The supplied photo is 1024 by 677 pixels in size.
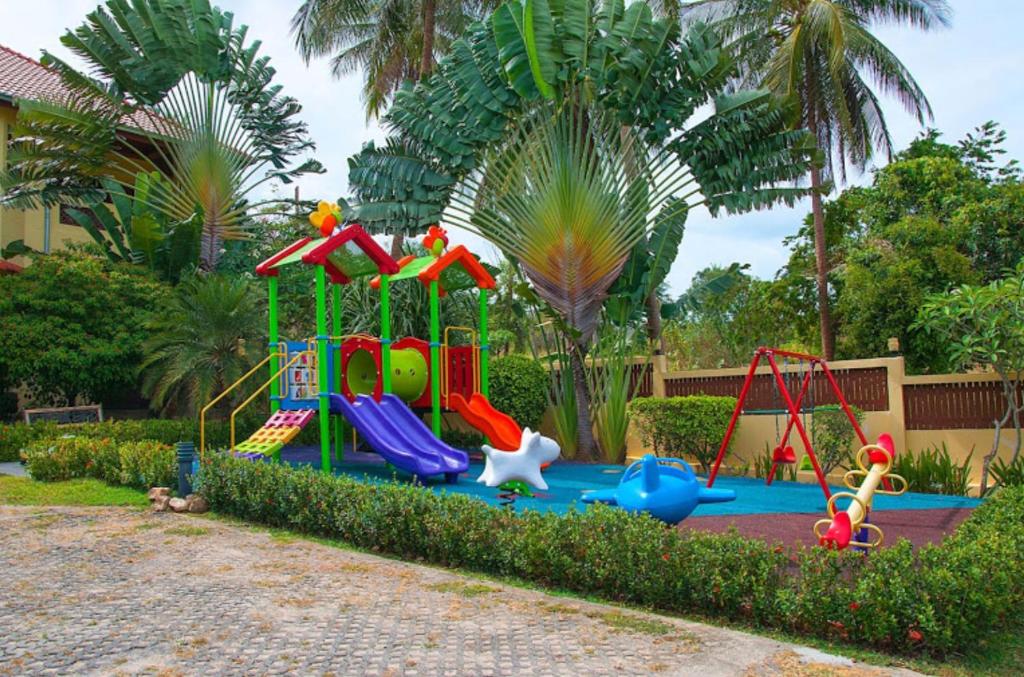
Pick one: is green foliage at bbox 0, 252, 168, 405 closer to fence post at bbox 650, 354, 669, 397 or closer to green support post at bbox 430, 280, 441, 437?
green support post at bbox 430, 280, 441, 437

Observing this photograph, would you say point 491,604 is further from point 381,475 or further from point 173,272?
point 173,272

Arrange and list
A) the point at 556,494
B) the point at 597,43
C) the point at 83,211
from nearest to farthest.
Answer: the point at 556,494 < the point at 597,43 < the point at 83,211

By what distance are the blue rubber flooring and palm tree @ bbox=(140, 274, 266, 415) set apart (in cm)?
203

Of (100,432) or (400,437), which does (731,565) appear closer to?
(400,437)

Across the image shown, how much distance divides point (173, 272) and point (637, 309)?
10116 millimetres

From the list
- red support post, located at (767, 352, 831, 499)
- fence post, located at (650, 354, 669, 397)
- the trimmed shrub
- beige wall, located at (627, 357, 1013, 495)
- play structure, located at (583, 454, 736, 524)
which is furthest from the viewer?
the trimmed shrub

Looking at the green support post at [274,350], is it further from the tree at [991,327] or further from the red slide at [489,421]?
the tree at [991,327]

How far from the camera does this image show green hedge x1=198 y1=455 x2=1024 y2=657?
5.14 metres

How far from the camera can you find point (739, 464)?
14.5m

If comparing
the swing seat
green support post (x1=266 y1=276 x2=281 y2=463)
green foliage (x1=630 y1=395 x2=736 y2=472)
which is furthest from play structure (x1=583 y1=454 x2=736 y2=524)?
green support post (x1=266 y1=276 x2=281 y2=463)

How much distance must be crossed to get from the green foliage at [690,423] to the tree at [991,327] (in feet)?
11.8

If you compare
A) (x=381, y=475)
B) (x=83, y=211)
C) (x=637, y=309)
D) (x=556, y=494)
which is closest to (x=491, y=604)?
(x=556, y=494)

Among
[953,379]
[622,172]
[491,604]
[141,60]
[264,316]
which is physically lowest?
[491,604]

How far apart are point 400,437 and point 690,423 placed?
474cm
